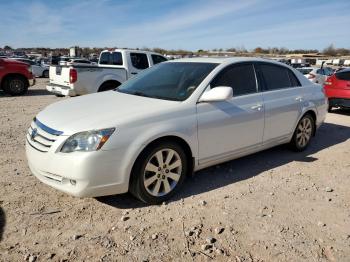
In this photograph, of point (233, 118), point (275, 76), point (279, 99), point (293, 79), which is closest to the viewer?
point (233, 118)

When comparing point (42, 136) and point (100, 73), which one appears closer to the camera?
point (42, 136)

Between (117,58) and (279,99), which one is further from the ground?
(117,58)

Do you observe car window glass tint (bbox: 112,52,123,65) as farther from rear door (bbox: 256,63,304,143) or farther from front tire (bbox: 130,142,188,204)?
front tire (bbox: 130,142,188,204)

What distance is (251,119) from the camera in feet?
15.1

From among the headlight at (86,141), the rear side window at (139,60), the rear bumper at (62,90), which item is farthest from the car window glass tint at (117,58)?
the headlight at (86,141)

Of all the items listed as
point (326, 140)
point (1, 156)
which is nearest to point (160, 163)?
point (1, 156)

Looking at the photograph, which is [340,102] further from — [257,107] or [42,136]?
[42,136]

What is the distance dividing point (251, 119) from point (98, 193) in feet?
7.51

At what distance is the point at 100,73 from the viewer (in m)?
9.92

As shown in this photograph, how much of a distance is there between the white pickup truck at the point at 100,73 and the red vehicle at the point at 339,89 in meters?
5.31

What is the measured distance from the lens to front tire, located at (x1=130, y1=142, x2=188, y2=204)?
3.55 meters

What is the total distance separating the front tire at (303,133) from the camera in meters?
5.71

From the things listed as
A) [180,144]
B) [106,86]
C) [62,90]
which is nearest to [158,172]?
[180,144]

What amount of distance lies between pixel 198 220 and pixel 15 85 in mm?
12025
